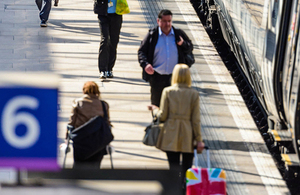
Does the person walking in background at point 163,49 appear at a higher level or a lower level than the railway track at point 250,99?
higher

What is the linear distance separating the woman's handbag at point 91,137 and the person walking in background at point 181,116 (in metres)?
0.60

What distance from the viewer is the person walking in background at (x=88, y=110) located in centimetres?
559

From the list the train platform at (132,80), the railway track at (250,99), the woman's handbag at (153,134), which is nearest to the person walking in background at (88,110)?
the woman's handbag at (153,134)

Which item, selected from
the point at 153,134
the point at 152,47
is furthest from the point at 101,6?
the point at 153,134

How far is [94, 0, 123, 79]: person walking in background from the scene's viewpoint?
875 centimetres

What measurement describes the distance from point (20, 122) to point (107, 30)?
23.3 ft

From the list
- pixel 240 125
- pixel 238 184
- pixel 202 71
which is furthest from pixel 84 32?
pixel 238 184

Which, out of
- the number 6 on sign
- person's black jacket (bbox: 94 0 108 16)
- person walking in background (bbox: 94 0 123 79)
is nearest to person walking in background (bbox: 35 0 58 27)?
person walking in background (bbox: 94 0 123 79)

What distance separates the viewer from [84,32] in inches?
485

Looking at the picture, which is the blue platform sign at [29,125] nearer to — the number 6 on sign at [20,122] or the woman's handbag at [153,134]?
the number 6 on sign at [20,122]

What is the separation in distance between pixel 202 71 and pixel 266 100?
2976mm

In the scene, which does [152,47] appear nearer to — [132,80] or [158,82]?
[158,82]

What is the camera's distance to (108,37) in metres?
9.05

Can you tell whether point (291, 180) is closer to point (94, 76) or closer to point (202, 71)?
point (202, 71)
